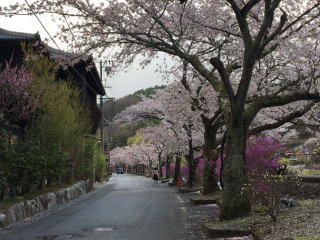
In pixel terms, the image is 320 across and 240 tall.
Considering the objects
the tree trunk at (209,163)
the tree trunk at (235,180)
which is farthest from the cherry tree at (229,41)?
the tree trunk at (209,163)

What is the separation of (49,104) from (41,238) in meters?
11.0

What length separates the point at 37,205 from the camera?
1628 cm

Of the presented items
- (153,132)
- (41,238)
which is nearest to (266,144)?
(41,238)

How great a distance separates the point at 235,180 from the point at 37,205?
8.83 metres

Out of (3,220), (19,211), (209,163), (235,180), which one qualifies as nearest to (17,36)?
(19,211)

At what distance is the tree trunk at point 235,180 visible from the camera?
1066 centimetres

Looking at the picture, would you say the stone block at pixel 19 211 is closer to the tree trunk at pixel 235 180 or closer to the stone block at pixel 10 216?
the stone block at pixel 10 216

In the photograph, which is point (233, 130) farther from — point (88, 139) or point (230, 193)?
point (88, 139)

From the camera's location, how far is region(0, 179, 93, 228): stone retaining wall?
1277cm

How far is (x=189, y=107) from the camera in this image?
989 inches

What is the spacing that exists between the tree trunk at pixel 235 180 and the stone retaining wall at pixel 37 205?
6.44 m

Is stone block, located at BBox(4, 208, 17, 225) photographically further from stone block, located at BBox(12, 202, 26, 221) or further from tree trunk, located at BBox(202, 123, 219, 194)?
tree trunk, located at BBox(202, 123, 219, 194)

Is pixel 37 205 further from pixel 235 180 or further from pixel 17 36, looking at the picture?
pixel 17 36

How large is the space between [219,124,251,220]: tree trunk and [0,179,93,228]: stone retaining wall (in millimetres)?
6437
